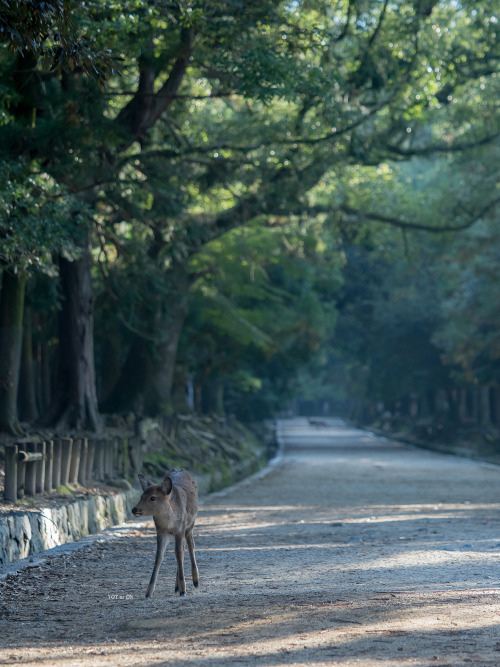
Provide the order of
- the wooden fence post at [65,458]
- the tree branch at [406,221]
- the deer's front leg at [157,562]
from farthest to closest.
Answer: the tree branch at [406,221] → the wooden fence post at [65,458] → the deer's front leg at [157,562]

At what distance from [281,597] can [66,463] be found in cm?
776

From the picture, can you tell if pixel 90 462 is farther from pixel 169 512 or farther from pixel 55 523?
pixel 169 512

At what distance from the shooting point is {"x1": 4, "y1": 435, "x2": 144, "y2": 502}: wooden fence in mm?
12734

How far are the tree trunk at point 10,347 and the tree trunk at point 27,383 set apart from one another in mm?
6688

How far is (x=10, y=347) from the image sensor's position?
58.4 feet

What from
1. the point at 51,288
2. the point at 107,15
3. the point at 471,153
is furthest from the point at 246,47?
the point at 471,153

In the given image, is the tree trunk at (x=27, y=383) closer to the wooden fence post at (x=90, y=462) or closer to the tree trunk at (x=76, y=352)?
the tree trunk at (x=76, y=352)

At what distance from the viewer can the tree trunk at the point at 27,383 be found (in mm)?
25078

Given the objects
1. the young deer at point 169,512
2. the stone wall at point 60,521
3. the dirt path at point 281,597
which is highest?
the young deer at point 169,512

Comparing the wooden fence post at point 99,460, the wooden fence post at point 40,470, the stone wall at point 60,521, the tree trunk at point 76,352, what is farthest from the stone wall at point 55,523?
the tree trunk at point 76,352

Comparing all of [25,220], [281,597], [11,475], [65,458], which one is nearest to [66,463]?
[65,458]

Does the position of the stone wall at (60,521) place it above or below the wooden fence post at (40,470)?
below

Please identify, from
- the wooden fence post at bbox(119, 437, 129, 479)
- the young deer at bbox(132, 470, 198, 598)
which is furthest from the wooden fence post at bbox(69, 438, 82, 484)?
the young deer at bbox(132, 470, 198, 598)

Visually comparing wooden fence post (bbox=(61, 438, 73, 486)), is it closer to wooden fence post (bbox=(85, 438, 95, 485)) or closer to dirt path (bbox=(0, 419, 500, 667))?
wooden fence post (bbox=(85, 438, 95, 485))
